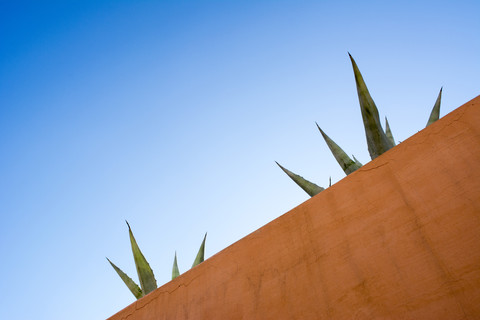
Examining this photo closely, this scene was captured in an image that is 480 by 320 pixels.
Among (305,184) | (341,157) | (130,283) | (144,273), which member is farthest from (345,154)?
(130,283)

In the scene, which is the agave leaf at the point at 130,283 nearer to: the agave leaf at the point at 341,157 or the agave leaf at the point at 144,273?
the agave leaf at the point at 144,273

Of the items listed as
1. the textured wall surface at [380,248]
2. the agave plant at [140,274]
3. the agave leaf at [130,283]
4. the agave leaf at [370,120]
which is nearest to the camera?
the textured wall surface at [380,248]

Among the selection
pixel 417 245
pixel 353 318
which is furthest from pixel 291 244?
pixel 417 245

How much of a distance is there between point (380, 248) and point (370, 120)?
124cm

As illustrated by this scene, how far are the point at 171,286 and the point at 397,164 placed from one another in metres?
1.47

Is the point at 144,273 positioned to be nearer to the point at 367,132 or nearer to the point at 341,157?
the point at 341,157

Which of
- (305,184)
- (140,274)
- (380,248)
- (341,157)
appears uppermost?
(341,157)

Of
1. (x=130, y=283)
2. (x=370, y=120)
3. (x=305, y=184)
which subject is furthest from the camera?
(x=130, y=283)

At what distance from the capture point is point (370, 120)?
7.94ft

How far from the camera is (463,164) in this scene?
55.1 inches

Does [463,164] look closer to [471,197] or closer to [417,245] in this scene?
[471,197]

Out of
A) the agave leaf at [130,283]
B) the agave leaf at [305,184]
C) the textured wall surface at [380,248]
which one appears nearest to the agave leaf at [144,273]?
the agave leaf at [130,283]

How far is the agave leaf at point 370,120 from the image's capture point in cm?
236

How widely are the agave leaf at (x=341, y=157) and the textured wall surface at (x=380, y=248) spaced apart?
1.25m
